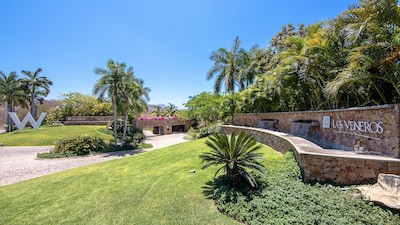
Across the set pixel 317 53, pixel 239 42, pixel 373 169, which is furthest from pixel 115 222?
pixel 239 42

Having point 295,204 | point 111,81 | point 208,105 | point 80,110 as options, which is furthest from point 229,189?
point 80,110

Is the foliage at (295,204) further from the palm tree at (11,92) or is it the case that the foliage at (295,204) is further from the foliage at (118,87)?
the palm tree at (11,92)

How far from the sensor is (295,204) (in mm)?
4215

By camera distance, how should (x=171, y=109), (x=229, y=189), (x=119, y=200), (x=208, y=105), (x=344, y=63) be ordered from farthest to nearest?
(x=171, y=109), (x=208, y=105), (x=344, y=63), (x=119, y=200), (x=229, y=189)

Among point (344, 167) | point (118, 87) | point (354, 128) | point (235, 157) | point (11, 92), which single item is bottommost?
point (344, 167)

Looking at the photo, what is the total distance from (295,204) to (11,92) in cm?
4074

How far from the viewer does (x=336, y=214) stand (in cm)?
377

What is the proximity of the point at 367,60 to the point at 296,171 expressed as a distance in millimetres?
4001

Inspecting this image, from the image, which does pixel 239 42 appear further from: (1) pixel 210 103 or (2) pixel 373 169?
(2) pixel 373 169

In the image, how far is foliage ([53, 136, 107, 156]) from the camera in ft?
57.0

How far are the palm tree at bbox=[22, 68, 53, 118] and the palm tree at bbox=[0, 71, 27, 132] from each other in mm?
1258

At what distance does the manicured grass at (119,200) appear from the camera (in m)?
4.65

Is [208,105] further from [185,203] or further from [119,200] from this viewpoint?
[185,203]

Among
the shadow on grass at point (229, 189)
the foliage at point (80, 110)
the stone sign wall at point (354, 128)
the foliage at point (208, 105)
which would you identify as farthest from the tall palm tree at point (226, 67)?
the foliage at point (80, 110)
